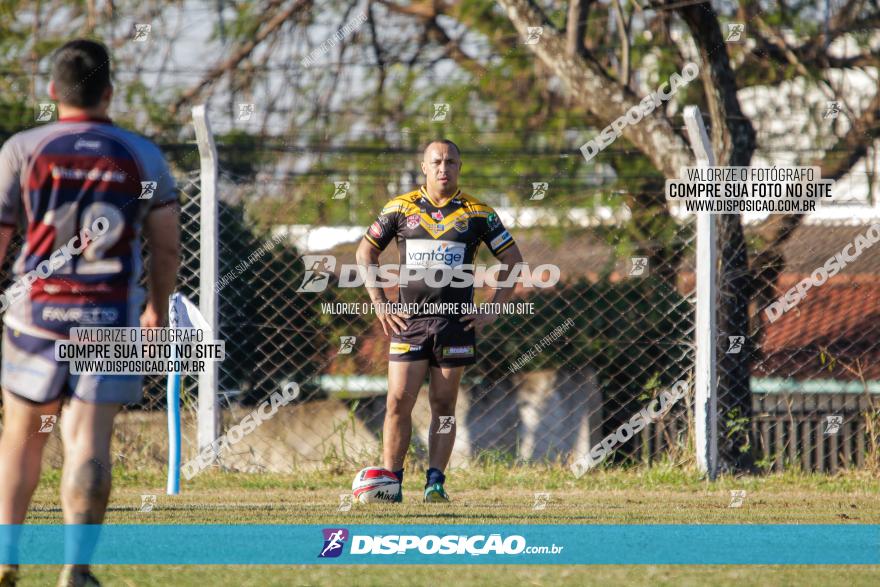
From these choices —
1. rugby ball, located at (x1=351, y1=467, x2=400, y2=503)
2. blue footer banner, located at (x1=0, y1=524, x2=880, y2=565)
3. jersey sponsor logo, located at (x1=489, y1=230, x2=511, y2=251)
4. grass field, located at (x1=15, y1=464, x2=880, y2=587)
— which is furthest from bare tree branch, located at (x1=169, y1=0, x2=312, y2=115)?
blue footer banner, located at (x1=0, y1=524, x2=880, y2=565)

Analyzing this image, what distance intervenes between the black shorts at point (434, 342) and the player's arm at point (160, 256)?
2.43m

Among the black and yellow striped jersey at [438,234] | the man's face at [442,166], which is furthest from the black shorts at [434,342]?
the man's face at [442,166]

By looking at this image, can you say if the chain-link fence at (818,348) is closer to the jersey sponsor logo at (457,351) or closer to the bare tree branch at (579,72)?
the bare tree branch at (579,72)

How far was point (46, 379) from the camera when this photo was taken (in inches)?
136

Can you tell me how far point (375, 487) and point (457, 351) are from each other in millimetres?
860

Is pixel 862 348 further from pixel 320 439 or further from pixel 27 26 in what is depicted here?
pixel 27 26

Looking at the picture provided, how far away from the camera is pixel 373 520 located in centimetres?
511

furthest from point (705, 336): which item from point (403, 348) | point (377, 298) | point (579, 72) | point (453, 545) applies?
point (453, 545)

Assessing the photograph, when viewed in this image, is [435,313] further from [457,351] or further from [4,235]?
[4,235]

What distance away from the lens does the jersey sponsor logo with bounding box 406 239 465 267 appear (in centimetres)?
603

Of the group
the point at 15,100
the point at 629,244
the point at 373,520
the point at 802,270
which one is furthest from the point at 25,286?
the point at 15,100

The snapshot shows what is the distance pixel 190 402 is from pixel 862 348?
4.59m

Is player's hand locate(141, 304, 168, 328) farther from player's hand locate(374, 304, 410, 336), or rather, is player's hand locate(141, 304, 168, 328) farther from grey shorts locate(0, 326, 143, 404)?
player's hand locate(374, 304, 410, 336)

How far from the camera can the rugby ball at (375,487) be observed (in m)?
5.76
